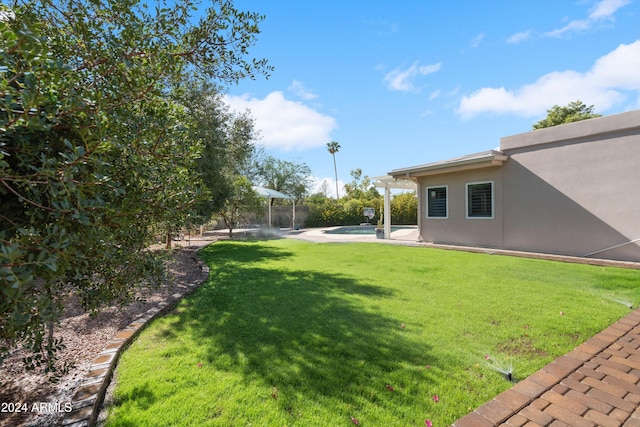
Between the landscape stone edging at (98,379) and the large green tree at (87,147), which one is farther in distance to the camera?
the landscape stone edging at (98,379)

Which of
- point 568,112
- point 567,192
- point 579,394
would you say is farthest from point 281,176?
point 579,394

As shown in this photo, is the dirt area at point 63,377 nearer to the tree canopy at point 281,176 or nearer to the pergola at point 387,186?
the pergola at point 387,186

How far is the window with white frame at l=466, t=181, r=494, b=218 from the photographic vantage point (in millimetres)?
12594

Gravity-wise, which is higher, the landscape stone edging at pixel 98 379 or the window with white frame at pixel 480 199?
the window with white frame at pixel 480 199

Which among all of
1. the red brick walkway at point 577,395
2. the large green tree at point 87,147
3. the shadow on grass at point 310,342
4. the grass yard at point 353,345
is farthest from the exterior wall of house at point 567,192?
the large green tree at point 87,147

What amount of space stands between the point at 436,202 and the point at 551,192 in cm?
443

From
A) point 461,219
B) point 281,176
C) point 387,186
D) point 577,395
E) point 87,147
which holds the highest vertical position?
point 281,176

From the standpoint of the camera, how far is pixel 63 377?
3.30m

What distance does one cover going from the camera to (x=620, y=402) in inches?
112

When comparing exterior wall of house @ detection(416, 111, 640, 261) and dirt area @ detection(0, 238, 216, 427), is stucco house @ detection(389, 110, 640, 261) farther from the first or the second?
dirt area @ detection(0, 238, 216, 427)

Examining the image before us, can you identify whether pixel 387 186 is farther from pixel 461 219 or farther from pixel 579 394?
pixel 579 394

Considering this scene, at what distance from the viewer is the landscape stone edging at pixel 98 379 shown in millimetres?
2604

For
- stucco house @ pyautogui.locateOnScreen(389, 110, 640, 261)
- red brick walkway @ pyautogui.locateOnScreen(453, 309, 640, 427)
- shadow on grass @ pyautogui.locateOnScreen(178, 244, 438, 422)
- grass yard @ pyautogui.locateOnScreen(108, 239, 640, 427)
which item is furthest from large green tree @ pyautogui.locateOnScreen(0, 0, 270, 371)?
stucco house @ pyautogui.locateOnScreen(389, 110, 640, 261)

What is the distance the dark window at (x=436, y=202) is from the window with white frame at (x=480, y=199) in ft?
3.51
